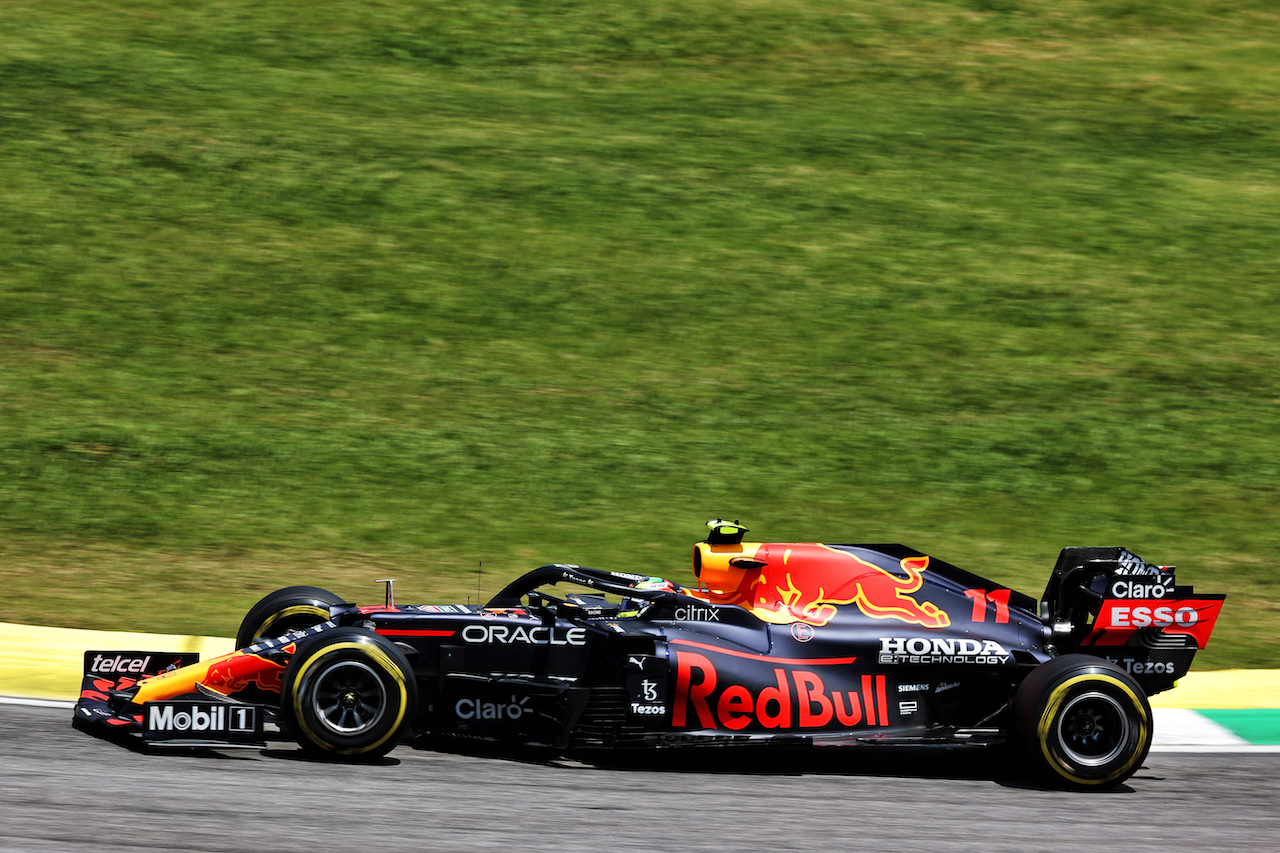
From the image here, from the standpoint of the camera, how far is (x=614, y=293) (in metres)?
17.1

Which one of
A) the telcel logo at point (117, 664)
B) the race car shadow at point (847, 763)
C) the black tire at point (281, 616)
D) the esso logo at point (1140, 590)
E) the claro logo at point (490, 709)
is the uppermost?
the esso logo at point (1140, 590)

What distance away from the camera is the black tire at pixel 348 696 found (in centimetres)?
649

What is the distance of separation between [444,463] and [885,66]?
46.2 feet

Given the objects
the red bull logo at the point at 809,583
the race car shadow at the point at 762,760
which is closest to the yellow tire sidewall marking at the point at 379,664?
the race car shadow at the point at 762,760

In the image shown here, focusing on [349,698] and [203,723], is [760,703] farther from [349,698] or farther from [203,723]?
[203,723]

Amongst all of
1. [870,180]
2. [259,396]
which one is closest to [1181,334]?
[870,180]

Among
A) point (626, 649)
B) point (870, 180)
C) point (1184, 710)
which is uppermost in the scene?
point (870, 180)

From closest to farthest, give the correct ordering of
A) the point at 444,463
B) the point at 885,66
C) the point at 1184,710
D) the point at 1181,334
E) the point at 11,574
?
the point at 1184,710, the point at 11,574, the point at 444,463, the point at 1181,334, the point at 885,66

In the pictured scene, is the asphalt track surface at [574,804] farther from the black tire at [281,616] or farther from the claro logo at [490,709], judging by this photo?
the black tire at [281,616]

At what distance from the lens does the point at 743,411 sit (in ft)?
48.2

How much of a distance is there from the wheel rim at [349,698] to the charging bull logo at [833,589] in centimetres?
197

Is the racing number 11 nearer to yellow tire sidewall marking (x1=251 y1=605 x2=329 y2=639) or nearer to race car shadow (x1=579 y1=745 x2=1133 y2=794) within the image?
race car shadow (x1=579 y1=745 x2=1133 y2=794)

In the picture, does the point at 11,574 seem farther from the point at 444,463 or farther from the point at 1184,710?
the point at 1184,710

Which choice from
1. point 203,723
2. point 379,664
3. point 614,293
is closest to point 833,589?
point 379,664
